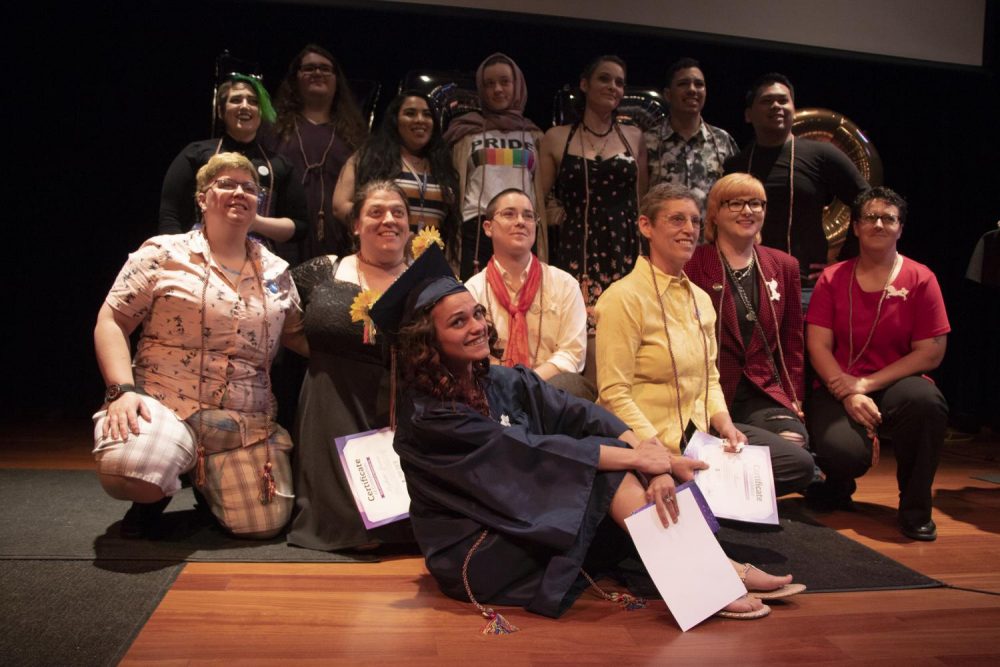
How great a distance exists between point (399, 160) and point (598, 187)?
0.90m

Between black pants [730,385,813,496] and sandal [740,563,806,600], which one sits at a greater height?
black pants [730,385,813,496]

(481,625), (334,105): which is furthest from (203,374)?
(334,105)

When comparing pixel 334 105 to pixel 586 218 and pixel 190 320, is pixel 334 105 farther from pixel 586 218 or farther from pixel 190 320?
pixel 190 320

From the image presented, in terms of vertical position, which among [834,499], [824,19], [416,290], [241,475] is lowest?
[834,499]

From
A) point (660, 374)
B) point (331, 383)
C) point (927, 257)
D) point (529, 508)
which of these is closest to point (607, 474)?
point (529, 508)

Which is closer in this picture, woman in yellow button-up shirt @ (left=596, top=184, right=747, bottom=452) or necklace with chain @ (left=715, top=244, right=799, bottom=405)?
woman in yellow button-up shirt @ (left=596, top=184, right=747, bottom=452)

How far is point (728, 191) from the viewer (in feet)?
10.6

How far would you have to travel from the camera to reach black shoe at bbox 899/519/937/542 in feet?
9.87

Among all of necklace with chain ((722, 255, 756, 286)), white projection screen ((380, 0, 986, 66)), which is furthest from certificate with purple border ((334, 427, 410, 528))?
white projection screen ((380, 0, 986, 66))

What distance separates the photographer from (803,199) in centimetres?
379

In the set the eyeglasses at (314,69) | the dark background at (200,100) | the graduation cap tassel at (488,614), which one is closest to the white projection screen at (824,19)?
the dark background at (200,100)

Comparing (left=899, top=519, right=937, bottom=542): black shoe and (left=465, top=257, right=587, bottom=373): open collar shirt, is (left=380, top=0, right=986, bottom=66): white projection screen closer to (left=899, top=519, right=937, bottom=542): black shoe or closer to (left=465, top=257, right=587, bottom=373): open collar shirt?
(left=465, top=257, right=587, bottom=373): open collar shirt

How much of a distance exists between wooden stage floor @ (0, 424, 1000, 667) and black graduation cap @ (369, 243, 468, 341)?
766 mm

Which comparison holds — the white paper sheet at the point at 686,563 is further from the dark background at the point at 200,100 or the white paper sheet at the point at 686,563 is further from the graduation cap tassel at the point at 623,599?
the dark background at the point at 200,100
